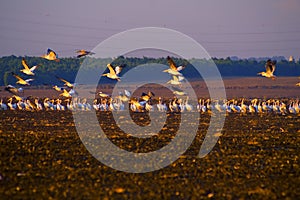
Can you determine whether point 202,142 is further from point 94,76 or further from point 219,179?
point 94,76

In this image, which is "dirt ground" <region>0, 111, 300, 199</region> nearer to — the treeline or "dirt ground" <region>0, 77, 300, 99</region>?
"dirt ground" <region>0, 77, 300, 99</region>

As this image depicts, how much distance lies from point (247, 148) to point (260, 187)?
5.69m

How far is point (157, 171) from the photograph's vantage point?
15.1 m

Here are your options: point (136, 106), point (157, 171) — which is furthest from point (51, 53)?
point (157, 171)

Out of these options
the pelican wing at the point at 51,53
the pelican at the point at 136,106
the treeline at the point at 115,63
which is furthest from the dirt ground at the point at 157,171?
the treeline at the point at 115,63

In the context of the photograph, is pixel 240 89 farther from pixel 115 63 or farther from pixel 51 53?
pixel 51 53

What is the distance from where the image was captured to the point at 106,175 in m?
14.4

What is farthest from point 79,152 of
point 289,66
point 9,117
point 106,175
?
point 289,66

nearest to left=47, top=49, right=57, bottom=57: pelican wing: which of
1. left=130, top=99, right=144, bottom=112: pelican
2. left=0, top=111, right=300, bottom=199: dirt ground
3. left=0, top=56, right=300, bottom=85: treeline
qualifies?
left=0, top=111, right=300, bottom=199: dirt ground

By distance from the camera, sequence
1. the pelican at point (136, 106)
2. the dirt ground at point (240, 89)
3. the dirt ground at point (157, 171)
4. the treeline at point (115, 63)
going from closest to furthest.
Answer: the dirt ground at point (157, 171) < the pelican at point (136, 106) < the dirt ground at point (240, 89) < the treeline at point (115, 63)

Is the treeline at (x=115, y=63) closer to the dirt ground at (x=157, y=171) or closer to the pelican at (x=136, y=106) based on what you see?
the pelican at (x=136, y=106)

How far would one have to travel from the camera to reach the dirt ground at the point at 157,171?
41.7 ft

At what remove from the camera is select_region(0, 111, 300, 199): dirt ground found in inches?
500

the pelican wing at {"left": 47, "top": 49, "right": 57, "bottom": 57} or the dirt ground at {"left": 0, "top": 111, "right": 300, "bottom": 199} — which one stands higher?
the pelican wing at {"left": 47, "top": 49, "right": 57, "bottom": 57}
